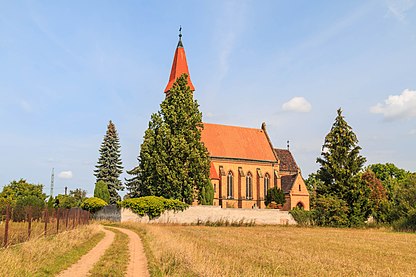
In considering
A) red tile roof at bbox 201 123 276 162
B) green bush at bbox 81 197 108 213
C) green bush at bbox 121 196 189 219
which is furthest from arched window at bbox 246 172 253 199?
green bush at bbox 81 197 108 213

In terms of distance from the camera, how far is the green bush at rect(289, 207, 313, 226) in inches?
1860

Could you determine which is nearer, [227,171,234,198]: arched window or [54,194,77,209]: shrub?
[227,171,234,198]: arched window

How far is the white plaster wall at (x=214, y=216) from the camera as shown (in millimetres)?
41406

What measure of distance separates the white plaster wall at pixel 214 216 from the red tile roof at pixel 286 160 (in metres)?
18.4

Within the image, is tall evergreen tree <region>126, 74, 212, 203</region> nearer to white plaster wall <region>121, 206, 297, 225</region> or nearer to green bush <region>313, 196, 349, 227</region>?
white plaster wall <region>121, 206, 297, 225</region>

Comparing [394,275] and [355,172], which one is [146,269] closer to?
[394,275]

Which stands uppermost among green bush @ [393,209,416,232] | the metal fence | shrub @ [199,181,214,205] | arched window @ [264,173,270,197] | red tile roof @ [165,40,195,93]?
red tile roof @ [165,40,195,93]

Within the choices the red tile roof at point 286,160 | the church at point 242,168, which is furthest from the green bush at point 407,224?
the red tile roof at point 286,160

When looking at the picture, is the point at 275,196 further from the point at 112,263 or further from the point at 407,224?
the point at 112,263

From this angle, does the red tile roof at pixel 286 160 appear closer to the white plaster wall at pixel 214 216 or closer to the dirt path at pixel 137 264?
the white plaster wall at pixel 214 216

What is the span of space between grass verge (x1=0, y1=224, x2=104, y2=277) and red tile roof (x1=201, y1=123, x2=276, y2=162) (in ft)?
138

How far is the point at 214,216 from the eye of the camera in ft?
Result: 146

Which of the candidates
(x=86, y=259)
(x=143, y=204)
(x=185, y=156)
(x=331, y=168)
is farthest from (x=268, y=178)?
(x=86, y=259)

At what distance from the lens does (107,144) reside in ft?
200
